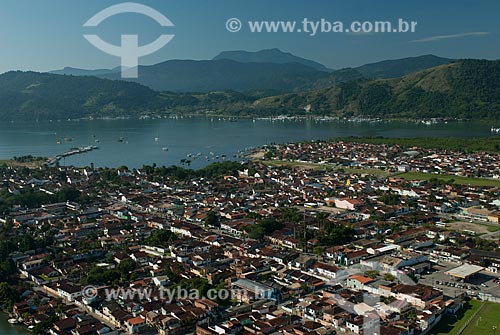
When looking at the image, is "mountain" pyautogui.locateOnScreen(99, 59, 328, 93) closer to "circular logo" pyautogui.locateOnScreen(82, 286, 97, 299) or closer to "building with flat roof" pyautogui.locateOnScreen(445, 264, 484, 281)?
"building with flat roof" pyautogui.locateOnScreen(445, 264, 484, 281)

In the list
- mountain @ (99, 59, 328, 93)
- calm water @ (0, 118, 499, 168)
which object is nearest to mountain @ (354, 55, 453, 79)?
mountain @ (99, 59, 328, 93)

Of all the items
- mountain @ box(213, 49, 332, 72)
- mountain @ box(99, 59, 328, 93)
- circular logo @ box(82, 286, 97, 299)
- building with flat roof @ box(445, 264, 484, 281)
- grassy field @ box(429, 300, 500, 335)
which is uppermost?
mountain @ box(213, 49, 332, 72)

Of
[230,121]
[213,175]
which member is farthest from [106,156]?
[230,121]

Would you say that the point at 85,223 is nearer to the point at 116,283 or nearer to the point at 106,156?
the point at 116,283

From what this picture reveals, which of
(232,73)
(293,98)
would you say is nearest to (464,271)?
(293,98)

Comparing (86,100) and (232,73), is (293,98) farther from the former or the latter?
(232,73)

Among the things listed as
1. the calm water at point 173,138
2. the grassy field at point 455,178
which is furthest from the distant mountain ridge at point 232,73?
the grassy field at point 455,178
